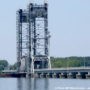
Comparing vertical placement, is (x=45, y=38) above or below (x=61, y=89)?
above

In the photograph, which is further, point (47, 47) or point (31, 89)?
point (47, 47)

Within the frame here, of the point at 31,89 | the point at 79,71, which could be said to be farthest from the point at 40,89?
the point at 79,71

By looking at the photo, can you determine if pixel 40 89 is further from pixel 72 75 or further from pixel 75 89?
pixel 72 75

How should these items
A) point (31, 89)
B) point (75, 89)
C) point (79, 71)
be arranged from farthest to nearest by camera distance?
point (79, 71) < point (31, 89) < point (75, 89)

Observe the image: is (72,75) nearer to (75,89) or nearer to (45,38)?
(45,38)

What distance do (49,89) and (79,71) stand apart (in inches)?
3446

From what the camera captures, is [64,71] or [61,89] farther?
[64,71]

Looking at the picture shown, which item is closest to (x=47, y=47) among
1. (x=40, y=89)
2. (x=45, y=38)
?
(x=45, y=38)

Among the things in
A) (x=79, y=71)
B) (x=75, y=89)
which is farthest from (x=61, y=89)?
(x=79, y=71)

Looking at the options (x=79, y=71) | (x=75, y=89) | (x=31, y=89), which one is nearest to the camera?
(x=75, y=89)

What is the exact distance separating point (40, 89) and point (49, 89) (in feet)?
8.33

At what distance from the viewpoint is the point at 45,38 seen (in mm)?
199000

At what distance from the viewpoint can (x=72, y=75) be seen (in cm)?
19900

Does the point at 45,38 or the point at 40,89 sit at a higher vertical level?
the point at 45,38
